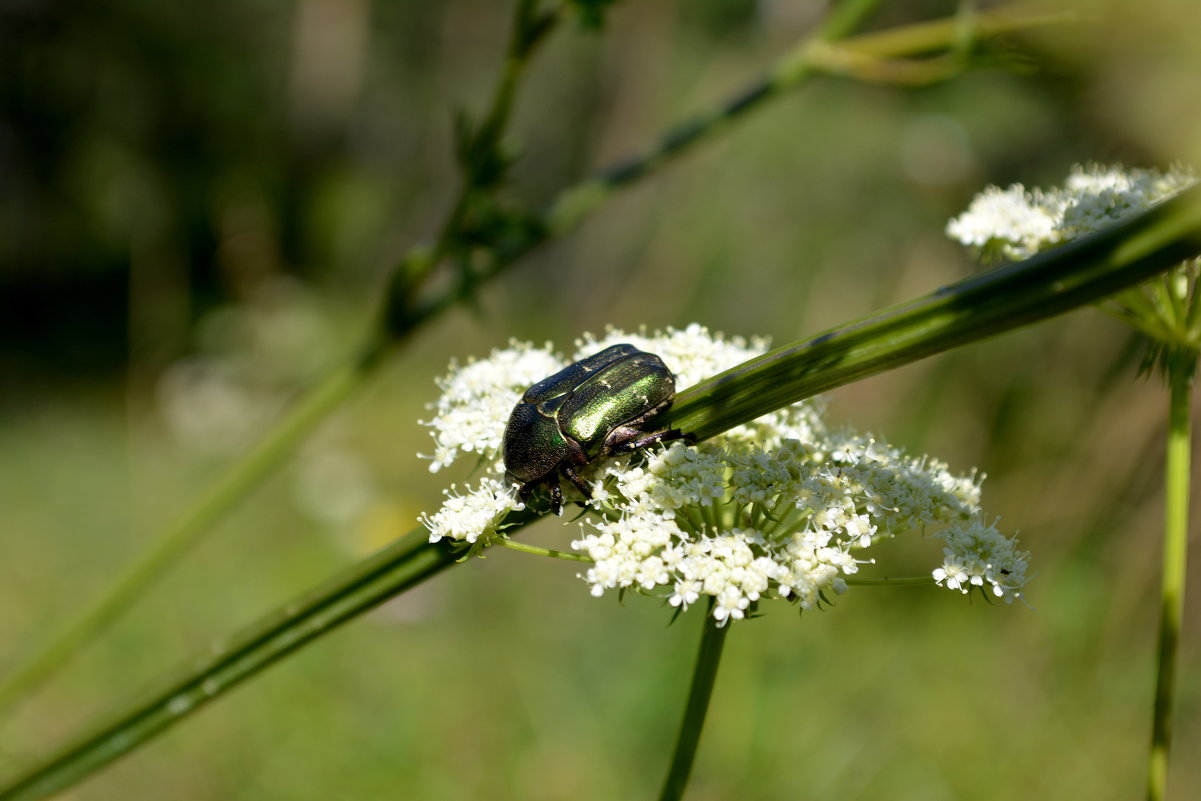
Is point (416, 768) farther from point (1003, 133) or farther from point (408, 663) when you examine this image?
point (1003, 133)

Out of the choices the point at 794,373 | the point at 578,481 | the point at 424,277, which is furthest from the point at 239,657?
the point at 424,277

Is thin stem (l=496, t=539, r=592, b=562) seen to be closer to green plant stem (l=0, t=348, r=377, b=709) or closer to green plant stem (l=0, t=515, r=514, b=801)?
green plant stem (l=0, t=515, r=514, b=801)

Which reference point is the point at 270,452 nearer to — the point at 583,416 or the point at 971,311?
the point at 583,416

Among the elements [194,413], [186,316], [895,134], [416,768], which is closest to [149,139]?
[186,316]

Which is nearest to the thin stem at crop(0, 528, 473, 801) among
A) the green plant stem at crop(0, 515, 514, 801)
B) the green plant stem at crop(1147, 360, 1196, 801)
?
the green plant stem at crop(0, 515, 514, 801)

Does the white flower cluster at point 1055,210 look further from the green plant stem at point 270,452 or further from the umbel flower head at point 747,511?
the green plant stem at point 270,452
